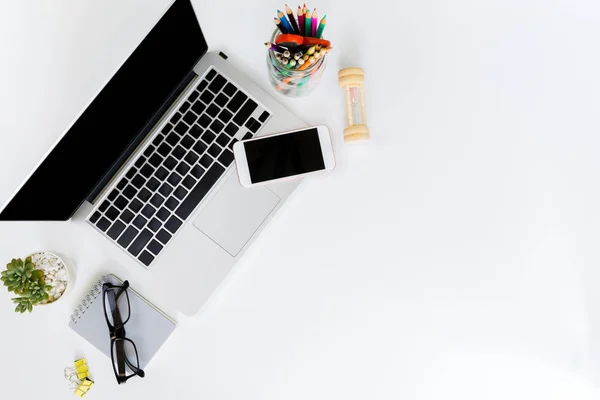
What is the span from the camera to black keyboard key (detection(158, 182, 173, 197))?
0.97 meters

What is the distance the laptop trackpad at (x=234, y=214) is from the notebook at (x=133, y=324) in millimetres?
208

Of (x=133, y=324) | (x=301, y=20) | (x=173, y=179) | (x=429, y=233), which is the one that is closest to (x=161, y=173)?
(x=173, y=179)

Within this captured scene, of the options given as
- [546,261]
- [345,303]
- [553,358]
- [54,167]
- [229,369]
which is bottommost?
[229,369]

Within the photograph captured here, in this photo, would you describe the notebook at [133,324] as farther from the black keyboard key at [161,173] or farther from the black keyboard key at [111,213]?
the black keyboard key at [161,173]

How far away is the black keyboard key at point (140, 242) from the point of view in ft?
3.16

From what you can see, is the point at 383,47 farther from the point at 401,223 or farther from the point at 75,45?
the point at 75,45

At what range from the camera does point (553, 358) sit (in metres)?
1.03

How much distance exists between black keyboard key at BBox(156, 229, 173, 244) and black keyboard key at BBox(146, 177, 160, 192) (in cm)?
9

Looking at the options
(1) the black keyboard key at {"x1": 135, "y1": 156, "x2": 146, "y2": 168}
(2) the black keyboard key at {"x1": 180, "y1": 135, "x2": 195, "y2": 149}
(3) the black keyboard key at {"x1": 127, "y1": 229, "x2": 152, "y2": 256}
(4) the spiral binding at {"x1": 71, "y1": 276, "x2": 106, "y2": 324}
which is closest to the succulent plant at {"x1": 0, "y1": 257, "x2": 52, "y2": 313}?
(4) the spiral binding at {"x1": 71, "y1": 276, "x2": 106, "y2": 324}

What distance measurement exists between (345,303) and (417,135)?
420 millimetres

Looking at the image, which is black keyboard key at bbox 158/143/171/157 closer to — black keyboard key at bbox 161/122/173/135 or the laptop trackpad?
black keyboard key at bbox 161/122/173/135

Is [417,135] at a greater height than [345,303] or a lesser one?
greater

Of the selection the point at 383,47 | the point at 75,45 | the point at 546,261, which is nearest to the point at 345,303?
the point at 546,261

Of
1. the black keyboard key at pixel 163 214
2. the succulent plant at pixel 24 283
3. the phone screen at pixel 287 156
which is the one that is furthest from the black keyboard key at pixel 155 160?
the succulent plant at pixel 24 283
